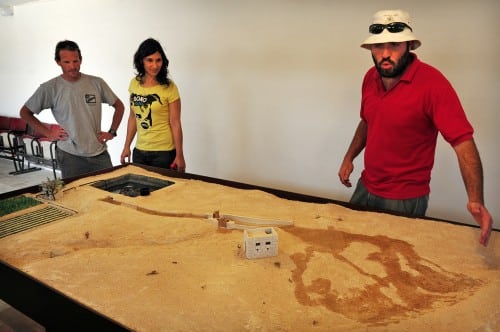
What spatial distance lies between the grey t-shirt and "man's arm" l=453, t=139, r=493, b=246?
2.31 metres

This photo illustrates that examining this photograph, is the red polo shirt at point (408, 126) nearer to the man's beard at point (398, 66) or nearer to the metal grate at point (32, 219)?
the man's beard at point (398, 66)

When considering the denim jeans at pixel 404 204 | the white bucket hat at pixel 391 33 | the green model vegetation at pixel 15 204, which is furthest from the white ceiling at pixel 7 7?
the denim jeans at pixel 404 204

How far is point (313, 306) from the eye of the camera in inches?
Result: 42.4

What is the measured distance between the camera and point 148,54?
2535 mm

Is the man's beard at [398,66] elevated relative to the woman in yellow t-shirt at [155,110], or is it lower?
elevated

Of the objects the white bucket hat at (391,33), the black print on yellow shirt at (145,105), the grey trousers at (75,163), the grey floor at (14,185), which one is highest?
the white bucket hat at (391,33)

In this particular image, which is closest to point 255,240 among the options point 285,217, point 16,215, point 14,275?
point 285,217

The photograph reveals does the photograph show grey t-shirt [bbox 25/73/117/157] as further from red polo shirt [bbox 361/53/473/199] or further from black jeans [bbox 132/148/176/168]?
red polo shirt [bbox 361/53/473/199]

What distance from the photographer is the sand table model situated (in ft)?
3.40

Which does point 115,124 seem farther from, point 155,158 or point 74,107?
point 155,158

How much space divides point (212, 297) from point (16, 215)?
1130 millimetres

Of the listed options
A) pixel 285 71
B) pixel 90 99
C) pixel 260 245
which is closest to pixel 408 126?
pixel 260 245

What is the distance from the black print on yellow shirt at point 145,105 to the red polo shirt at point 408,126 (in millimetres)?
1365

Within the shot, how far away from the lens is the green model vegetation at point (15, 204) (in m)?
1.80
